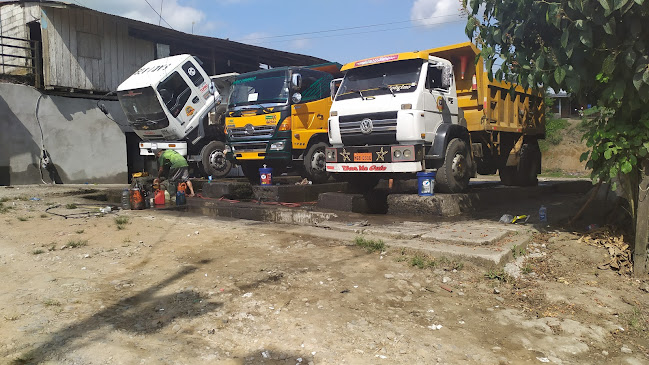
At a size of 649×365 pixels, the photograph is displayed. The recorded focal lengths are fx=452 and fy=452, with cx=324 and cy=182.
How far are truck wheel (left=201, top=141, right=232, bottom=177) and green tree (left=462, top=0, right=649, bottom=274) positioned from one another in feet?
27.4

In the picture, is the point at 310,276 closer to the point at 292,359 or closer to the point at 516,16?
the point at 292,359

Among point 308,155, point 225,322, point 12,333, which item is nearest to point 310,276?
point 225,322

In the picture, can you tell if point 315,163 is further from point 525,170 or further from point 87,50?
point 87,50

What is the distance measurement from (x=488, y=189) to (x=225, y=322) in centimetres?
714

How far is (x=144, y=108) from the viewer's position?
11922 mm

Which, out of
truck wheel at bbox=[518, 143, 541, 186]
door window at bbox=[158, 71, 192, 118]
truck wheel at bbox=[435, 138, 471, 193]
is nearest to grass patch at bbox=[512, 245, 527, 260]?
truck wheel at bbox=[435, 138, 471, 193]

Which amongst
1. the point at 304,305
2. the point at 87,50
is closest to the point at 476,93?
the point at 304,305

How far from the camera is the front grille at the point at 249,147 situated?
9.82m

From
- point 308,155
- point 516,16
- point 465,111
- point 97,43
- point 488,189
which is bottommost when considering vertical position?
point 488,189

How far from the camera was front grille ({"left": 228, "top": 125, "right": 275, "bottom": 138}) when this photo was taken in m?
9.70

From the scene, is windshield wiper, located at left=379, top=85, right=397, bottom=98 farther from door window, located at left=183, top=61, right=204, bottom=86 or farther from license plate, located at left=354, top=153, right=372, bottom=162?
door window, located at left=183, top=61, right=204, bottom=86

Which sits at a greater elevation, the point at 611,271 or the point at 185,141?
the point at 185,141

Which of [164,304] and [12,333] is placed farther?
[164,304]

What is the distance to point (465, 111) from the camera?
8.73m
